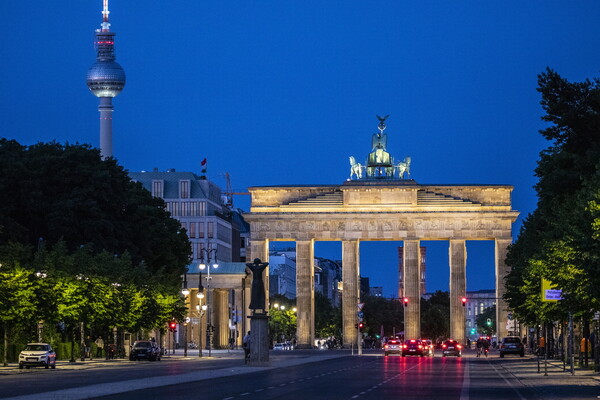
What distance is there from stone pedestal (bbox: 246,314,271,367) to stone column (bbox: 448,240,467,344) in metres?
80.9

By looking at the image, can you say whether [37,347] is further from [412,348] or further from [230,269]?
[230,269]

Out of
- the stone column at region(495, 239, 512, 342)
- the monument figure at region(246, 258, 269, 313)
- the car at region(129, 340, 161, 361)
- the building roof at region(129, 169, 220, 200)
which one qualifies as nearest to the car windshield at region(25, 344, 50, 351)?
the monument figure at region(246, 258, 269, 313)

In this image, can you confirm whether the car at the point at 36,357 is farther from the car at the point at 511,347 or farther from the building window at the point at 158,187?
the building window at the point at 158,187

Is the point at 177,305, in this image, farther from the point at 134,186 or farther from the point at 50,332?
the point at 50,332

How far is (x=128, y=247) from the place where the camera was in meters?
110

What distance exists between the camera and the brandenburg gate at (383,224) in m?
160

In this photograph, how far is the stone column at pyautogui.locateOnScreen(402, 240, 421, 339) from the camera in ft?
523

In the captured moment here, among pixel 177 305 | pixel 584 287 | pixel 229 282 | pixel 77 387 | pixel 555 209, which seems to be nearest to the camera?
pixel 77 387

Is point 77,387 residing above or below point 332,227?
below

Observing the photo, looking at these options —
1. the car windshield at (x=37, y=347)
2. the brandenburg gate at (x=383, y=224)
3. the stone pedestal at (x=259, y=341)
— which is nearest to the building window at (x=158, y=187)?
the brandenburg gate at (x=383, y=224)

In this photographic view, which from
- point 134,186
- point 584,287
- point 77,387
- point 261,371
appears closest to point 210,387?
point 77,387

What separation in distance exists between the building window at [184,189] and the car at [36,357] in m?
121

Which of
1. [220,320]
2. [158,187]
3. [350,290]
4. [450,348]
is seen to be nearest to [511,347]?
[450,348]

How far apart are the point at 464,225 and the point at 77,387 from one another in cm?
11502
